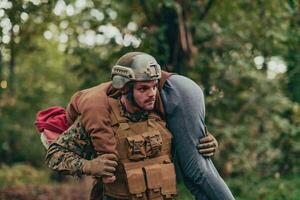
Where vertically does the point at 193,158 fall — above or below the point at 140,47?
below

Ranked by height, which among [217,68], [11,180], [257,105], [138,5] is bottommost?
[11,180]

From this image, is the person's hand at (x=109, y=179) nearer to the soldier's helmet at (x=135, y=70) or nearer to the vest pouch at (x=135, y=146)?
the vest pouch at (x=135, y=146)

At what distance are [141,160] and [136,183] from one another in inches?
6.4

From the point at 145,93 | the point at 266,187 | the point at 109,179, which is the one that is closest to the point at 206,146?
the point at 145,93

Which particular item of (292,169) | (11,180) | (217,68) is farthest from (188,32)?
(11,180)

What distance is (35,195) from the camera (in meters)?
14.3

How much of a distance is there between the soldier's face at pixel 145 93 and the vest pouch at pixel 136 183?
43 centimetres

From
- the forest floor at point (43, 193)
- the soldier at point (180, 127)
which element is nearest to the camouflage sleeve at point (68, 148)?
the soldier at point (180, 127)

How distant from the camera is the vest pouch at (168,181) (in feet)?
14.4

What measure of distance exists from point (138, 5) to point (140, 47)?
4.66ft

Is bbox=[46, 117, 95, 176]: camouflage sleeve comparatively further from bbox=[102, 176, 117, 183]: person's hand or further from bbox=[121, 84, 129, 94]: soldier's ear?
bbox=[121, 84, 129, 94]: soldier's ear

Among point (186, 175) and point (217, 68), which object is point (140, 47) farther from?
point (186, 175)

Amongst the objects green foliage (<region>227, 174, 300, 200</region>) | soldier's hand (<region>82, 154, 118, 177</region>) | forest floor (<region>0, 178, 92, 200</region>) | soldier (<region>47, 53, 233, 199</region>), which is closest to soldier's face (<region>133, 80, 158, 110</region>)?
soldier (<region>47, 53, 233, 199</region>)

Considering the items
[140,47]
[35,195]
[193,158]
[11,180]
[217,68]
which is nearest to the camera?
[193,158]
